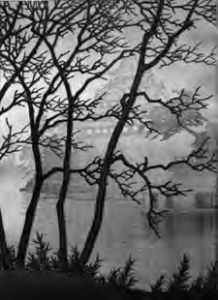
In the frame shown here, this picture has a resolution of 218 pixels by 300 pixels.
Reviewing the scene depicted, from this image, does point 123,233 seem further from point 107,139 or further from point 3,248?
point 3,248

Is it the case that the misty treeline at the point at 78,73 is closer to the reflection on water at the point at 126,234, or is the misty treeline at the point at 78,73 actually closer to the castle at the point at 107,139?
the castle at the point at 107,139

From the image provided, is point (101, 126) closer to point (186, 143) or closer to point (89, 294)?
point (186, 143)

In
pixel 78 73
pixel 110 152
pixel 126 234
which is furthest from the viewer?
pixel 126 234

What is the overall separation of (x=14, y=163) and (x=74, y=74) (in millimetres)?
456

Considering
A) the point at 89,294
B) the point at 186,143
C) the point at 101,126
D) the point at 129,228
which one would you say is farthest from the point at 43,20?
the point at 89,294

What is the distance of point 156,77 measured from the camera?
82.3 inches

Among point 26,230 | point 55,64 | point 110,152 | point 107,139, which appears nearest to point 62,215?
point 26,230

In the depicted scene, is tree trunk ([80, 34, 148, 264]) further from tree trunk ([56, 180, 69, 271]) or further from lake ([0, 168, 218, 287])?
lake ([0, 168, 218, 287])

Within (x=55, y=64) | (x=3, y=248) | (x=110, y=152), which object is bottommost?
(x=3, y=248)

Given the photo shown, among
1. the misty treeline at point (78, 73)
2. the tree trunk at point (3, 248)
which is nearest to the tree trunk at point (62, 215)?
the misty treeline at point (78, 73)

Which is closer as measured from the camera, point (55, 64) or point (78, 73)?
point (55, 64)

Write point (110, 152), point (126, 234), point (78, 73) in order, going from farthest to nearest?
point (126, 234), point (78, 73), point (110, 152)

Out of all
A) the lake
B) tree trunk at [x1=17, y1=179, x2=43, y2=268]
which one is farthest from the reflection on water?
tree trunk at [x1=17, y1=179, x2=43, y2=268]

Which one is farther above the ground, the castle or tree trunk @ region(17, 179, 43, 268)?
the castle
